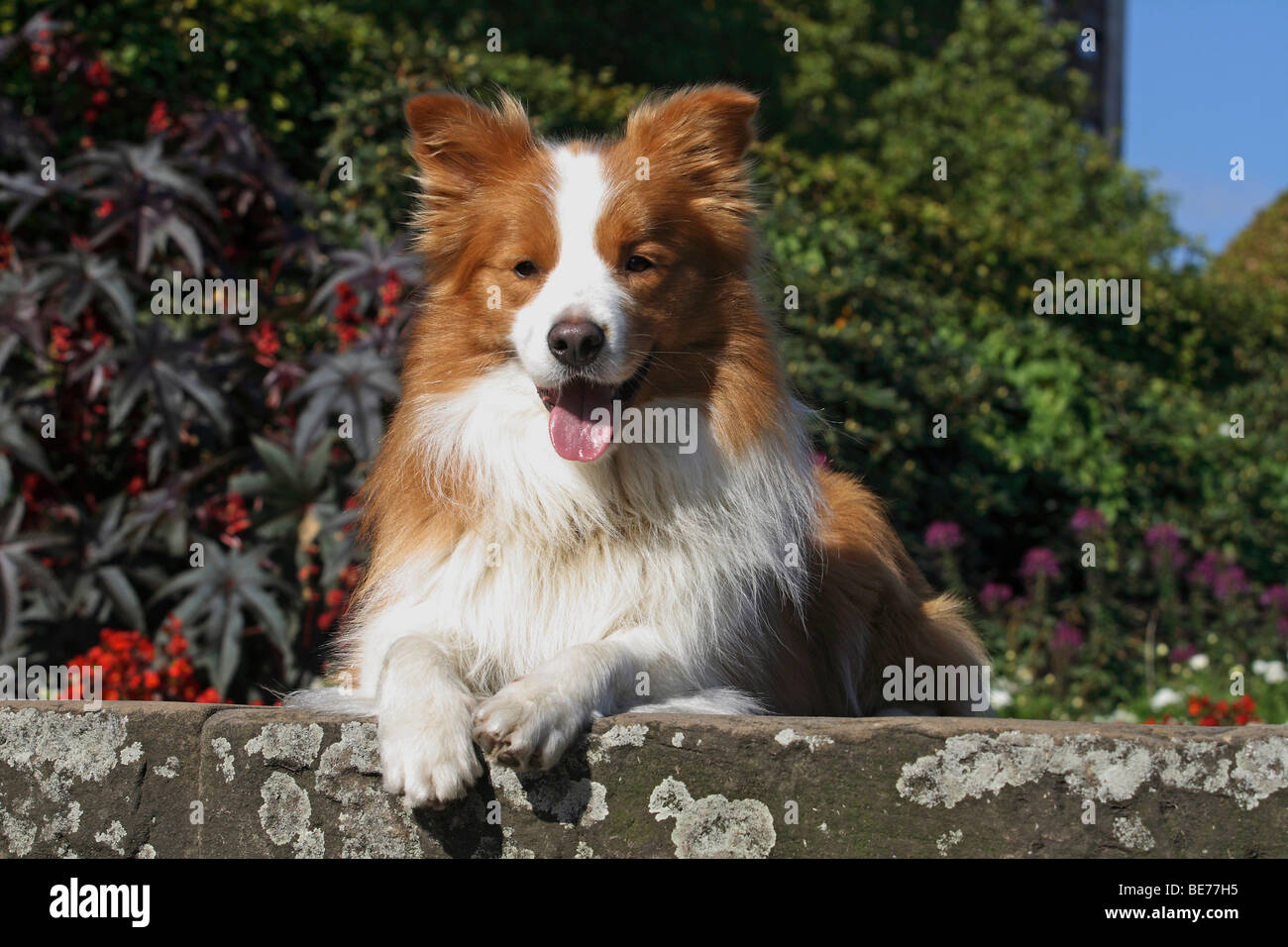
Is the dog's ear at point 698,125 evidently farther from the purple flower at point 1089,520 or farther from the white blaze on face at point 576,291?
the purple flower at point 1089,520

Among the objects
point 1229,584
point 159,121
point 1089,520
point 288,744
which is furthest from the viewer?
point 1089,520

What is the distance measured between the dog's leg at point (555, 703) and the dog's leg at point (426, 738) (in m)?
0.05

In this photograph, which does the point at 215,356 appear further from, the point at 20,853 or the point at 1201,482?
the point at 1201,482

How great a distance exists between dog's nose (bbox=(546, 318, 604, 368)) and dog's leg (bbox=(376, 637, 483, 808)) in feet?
2.96

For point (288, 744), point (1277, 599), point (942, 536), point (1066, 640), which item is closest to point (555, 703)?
point (288, 744)

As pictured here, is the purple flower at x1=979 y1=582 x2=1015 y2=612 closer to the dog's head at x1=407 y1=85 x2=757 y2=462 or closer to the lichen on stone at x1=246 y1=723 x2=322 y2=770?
the dog's head at x1=407 y1=85 x2=757 y2=462

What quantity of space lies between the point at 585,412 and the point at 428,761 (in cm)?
116

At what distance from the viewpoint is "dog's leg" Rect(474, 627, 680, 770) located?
8.52 feet

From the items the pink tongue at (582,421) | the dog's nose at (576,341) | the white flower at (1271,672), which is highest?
the dog's nose at (576,341)

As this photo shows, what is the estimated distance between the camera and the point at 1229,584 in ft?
22.9

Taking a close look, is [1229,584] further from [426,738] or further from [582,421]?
[426,738]

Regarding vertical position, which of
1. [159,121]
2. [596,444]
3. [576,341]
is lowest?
[596,444]

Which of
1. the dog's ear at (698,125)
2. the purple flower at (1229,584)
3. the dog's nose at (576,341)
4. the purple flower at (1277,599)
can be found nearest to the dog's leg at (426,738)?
the dog's nose at (576,341)

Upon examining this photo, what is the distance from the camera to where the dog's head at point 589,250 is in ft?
10.8
